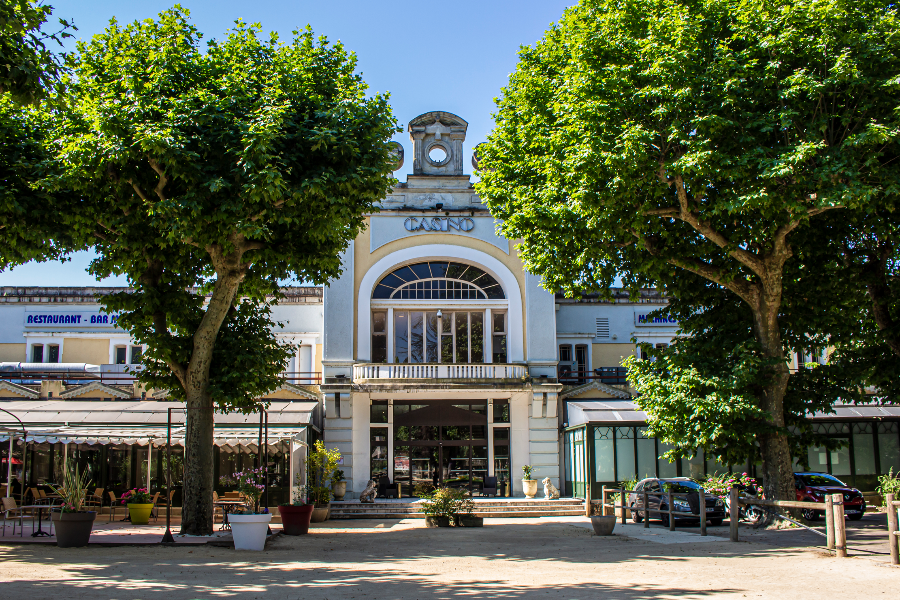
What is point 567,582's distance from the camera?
9.89m

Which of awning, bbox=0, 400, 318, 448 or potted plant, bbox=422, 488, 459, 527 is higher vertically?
awning, bbox=0, 400, 318, 448

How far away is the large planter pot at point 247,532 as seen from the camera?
13.6 metres

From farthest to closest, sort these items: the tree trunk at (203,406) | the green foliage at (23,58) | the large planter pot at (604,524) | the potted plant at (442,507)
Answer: the potted plant at (442,507)
the large planter pot at (604,524)
the tree trunk at (203,406)
the green foliage at (23,58)

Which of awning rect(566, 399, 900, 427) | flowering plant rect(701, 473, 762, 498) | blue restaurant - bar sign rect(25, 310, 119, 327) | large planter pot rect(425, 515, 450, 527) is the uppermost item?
blue restaurant - bar sign rect(25, 310, 119, 327)

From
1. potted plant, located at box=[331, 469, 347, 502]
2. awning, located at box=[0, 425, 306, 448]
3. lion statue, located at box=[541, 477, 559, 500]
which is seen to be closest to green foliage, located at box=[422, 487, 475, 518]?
awning, located at box=[0, 425, 306, 448]

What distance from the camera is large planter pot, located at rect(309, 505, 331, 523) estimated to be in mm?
20641

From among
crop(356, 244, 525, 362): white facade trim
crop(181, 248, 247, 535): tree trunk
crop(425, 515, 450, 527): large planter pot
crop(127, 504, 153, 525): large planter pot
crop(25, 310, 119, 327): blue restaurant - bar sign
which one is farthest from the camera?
crop(25, 310, 119, 327): blue restaurant - bar sign

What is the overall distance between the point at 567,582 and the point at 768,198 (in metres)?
7.61

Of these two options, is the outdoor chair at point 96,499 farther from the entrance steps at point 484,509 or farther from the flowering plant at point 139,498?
the entrance steps at point 484,509

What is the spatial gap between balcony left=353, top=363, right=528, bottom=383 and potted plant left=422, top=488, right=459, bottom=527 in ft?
23.2

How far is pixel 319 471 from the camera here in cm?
2164

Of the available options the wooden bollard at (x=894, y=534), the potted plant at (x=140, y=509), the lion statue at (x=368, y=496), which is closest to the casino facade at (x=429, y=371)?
the lion statue at (x=368, y=496)

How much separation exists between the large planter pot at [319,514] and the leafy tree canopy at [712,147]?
955 cm

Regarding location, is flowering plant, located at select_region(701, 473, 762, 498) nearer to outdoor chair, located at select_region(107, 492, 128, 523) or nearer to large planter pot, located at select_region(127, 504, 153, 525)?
large planter pot, located at select_region(127, 504, 153, 525)
